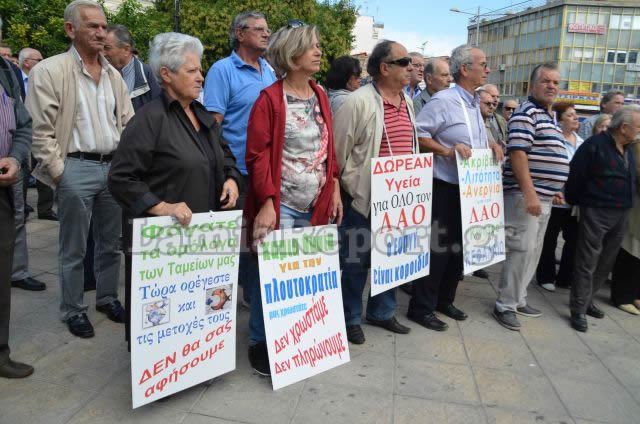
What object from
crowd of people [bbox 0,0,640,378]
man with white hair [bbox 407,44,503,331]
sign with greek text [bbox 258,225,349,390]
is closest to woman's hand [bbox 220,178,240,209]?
crowd of people [bbox 0,0,640,378]

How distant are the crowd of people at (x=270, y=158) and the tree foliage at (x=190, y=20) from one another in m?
8.26

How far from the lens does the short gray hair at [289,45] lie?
9.31 ft

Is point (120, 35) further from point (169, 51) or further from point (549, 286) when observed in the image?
point (549, 286)

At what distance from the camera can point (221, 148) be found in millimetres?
2797

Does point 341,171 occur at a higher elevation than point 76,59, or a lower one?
lower

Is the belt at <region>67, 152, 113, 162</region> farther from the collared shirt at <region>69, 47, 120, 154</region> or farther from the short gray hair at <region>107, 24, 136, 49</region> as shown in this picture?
the short gray hair at <region>107, 24, 136, 49</region>

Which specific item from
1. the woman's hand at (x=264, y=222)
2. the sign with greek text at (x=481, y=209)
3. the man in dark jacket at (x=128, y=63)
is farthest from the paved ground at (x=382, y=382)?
the man in dark jacket at (x=128, y=63)

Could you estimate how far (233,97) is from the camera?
363cm

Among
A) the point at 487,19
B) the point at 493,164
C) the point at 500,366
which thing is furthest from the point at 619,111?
the point at 487,19

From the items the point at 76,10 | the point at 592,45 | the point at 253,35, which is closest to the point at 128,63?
the point at 76,10

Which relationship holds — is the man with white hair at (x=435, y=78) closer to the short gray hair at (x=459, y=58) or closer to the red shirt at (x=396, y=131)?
the short gray hair at (x=459, y=58)

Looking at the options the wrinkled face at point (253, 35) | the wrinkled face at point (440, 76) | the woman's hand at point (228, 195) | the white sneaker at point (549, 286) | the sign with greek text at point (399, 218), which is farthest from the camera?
the wrinkled face at point (440, 76)

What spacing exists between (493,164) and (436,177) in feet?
1.60

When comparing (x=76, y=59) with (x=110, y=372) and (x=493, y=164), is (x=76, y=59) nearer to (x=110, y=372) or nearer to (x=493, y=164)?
(x=110, y=372)
